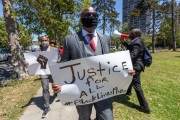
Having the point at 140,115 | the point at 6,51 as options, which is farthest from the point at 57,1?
the point at 6,51

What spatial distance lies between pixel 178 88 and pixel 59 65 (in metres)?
5.46

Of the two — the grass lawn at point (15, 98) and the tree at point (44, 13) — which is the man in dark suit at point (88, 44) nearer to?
the grass lawn at point (15, 98)

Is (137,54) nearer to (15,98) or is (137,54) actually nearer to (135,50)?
(135,50)

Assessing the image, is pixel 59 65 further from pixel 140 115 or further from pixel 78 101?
pixel 140 115

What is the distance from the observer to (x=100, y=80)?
2.53 metres

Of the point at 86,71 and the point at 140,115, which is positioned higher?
the point at 86,71

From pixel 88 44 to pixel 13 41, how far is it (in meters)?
6.97

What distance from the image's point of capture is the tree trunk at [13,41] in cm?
831

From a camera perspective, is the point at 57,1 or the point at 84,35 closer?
the point at 84,35

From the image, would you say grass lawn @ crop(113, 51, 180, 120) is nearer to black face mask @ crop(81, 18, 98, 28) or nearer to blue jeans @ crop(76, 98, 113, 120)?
blue jeans @ crop(76, 98, 113, 120)

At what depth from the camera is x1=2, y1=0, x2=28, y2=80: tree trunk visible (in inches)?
327

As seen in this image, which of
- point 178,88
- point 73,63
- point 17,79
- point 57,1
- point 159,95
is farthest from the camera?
point 57,1

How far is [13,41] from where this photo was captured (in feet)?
28.0

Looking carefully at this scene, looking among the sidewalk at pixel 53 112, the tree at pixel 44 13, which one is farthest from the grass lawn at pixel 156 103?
the tree at pixel 44 13
